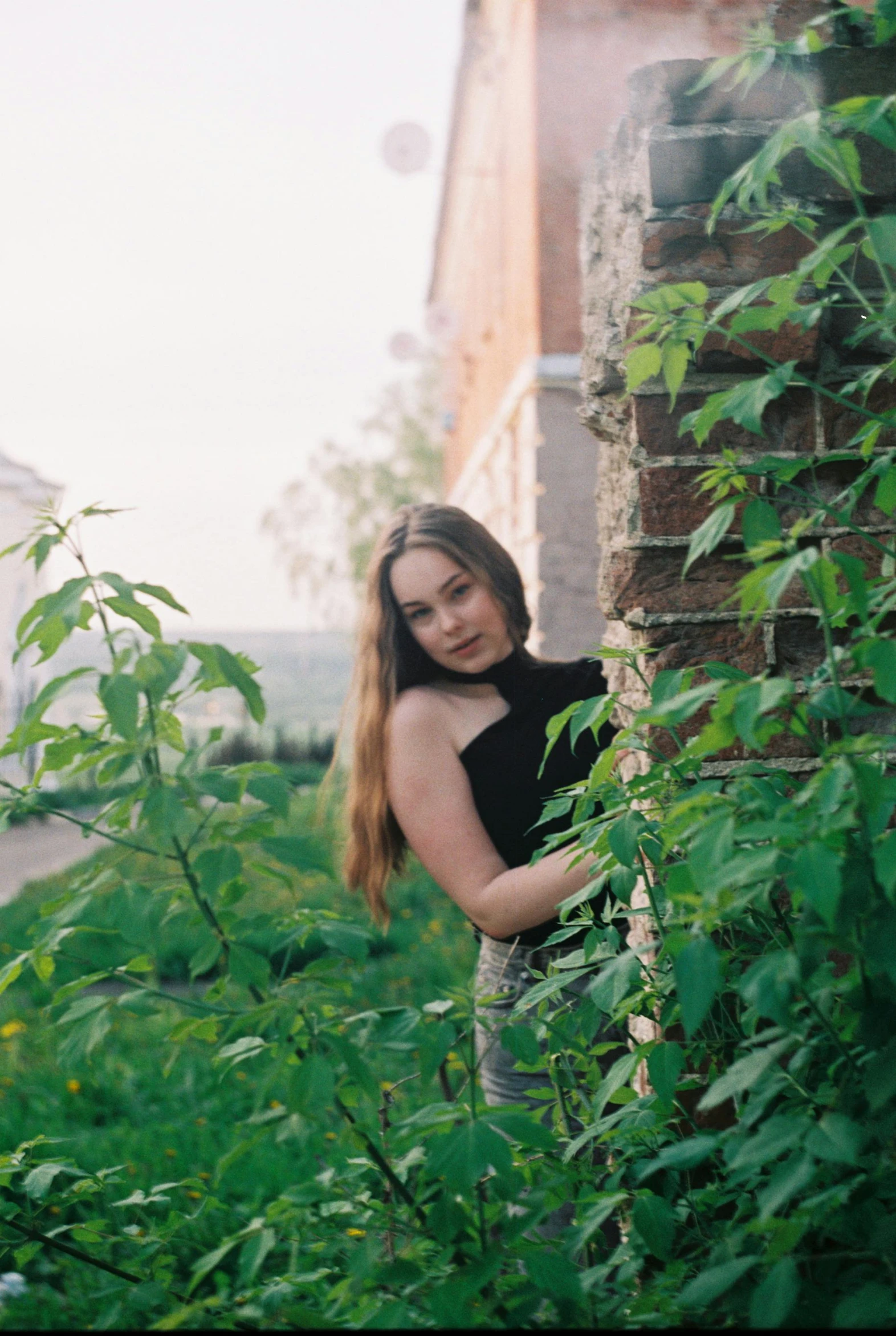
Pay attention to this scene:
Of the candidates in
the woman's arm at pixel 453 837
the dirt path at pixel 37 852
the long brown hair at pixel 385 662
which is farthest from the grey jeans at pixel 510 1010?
the dirt path at pixel 37 852

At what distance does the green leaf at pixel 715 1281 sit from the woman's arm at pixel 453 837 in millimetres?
860

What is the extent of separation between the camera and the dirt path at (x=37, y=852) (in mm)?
8348

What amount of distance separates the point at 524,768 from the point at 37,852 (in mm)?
9167

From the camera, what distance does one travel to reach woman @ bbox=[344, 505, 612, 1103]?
2066 mm

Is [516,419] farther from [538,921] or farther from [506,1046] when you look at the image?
[506,1046]

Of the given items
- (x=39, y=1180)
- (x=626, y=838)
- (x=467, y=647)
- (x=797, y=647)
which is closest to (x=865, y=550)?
(x=797, y=647)

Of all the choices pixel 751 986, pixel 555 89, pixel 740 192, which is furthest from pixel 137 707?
pixel 555 89

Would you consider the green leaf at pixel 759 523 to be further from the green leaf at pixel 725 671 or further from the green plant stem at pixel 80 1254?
the green plant stem at pixel 80 1254

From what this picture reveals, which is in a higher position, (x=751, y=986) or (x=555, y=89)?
(x=555, y=89)

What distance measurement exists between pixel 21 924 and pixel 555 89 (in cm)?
552

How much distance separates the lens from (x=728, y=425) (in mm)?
1635

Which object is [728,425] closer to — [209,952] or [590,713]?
[590,713]

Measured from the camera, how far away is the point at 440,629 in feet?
7.30

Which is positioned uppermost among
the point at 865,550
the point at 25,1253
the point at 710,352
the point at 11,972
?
the point at 710,352
